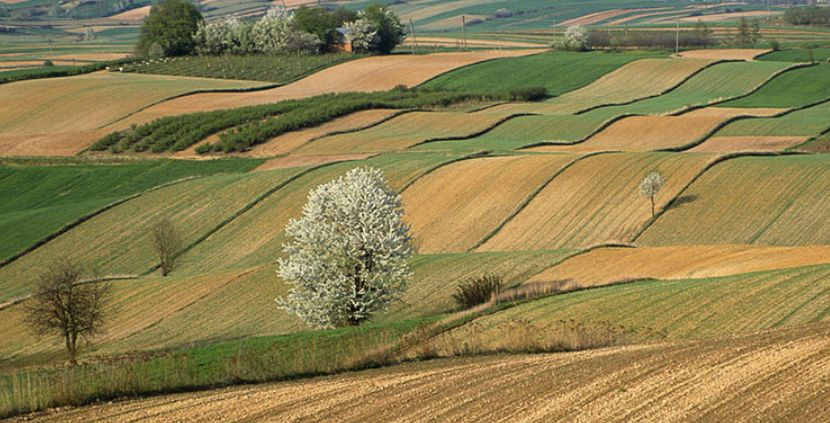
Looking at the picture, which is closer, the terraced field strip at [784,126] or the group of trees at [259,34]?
the terraced field strip at [784,126]

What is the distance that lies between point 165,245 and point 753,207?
88.5 feet

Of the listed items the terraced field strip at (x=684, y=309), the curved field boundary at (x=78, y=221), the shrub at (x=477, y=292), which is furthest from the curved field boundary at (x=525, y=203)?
the curved field boundary at (x=78, y=221)

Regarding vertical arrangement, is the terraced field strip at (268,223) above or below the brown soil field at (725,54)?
above

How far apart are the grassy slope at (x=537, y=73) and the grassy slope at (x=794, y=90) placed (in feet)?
62.7

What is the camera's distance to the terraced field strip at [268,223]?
56.3m

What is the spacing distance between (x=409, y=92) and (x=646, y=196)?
5954 cm

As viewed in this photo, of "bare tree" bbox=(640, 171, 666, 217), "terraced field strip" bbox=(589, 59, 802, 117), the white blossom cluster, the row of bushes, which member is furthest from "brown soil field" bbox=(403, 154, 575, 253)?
the white blossom cluster

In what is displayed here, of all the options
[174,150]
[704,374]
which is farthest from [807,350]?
[174,150]

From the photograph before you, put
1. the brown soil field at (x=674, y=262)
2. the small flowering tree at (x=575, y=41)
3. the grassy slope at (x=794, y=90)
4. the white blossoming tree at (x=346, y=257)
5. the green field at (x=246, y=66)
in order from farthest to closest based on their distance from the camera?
1. the small flowering tree at (x=575, y=41)
2. the green field at (x=246, y=66)
3. the grassy slope at (x=794, y=90)
4. the brown soil field at (x=674, y=262)
5. the white blossoming tree at (x=346, y=257)

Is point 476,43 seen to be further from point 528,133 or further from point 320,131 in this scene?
point 528,133

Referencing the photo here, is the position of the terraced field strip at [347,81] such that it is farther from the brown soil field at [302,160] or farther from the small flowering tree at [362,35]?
the brown soil field at [302,160]

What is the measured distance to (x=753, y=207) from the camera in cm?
5491

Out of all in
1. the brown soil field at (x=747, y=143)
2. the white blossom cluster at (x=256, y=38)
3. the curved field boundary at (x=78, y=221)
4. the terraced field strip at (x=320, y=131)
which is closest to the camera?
the curved field boundary at (x=78, y=221)

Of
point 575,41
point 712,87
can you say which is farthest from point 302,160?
point 575,41
